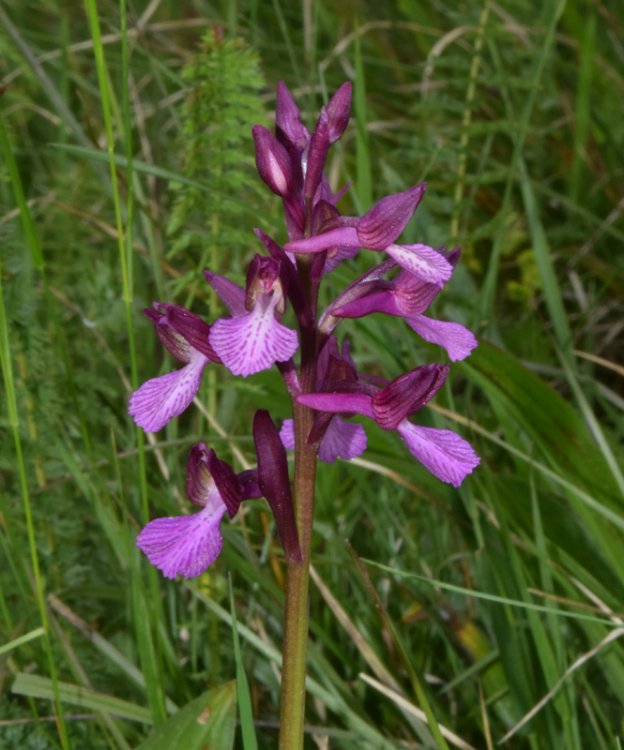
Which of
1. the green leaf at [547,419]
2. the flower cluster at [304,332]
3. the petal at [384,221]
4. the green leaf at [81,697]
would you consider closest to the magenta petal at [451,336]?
A: the flower cluster at [304,332]

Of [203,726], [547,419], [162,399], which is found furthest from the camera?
[547,419]

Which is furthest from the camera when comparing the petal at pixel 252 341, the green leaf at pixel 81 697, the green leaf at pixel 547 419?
the green leaf at pixel 547 419

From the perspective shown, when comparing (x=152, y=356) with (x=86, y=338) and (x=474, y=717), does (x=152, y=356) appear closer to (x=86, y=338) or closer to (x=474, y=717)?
(x=86, y=338)

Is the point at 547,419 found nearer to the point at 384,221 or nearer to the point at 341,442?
the point at 341,442

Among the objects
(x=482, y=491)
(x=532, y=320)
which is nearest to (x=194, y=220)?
(x=532, y=320)

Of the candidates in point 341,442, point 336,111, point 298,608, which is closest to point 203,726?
point 298,608

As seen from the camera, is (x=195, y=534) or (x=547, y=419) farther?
(x=547, y=419)

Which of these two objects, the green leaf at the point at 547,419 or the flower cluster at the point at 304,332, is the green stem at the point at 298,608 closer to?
the flower cluster at the point at 304,332

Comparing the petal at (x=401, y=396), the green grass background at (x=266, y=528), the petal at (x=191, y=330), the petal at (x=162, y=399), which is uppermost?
the petal at (x=191, y=330)
